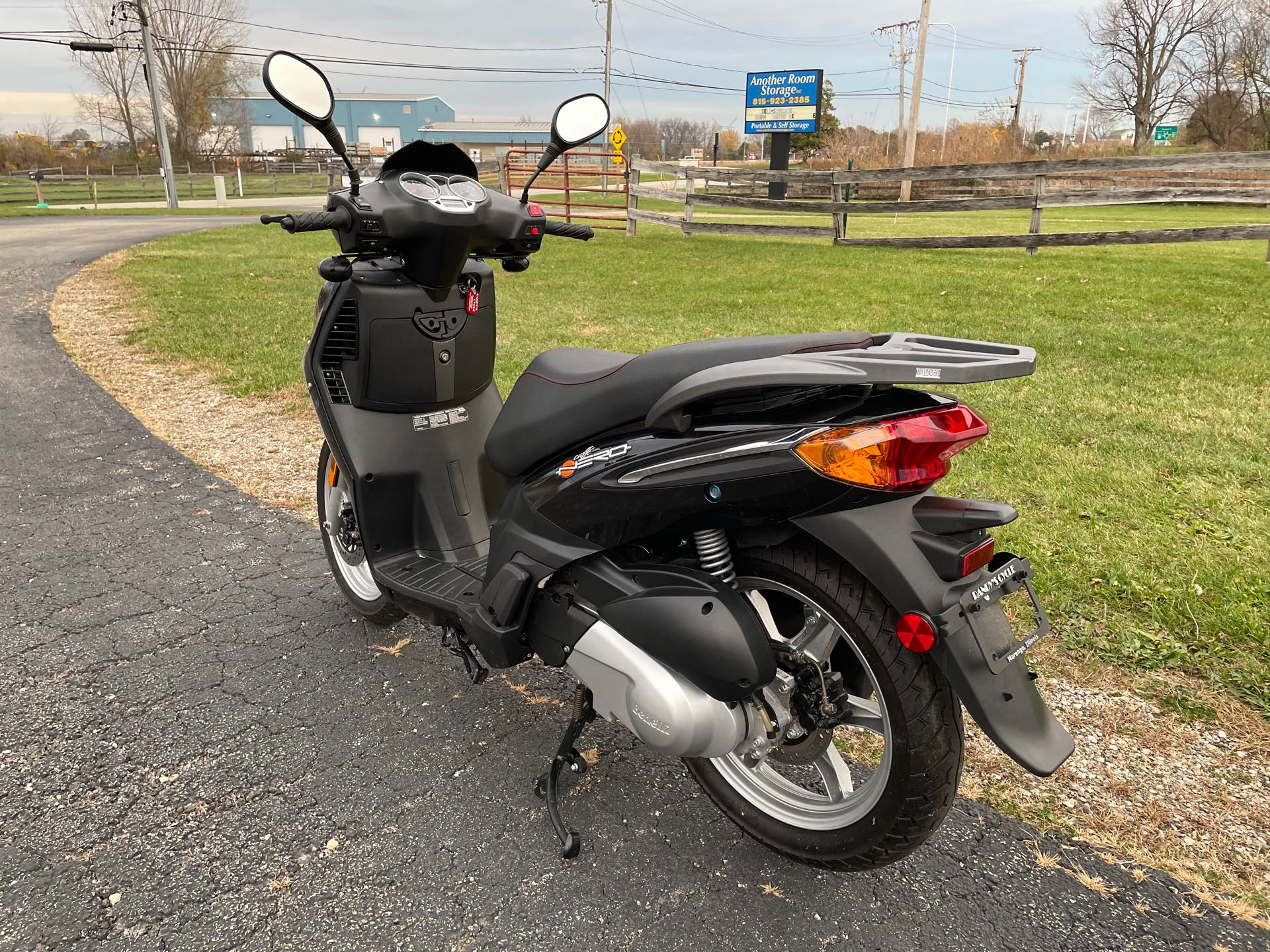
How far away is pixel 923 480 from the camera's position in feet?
5.44

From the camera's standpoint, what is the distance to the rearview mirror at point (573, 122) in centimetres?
271

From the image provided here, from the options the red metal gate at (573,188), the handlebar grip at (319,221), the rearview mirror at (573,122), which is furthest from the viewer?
the red metal gate at (573,188)

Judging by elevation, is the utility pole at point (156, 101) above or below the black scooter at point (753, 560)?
above

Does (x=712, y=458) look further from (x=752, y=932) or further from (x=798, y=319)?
(x=798, y=319)

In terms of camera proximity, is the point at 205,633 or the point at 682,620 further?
the point at 205,633

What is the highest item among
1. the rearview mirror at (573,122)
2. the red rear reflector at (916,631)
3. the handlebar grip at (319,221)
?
the rearview mirror at (573,122)

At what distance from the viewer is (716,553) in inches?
74.8

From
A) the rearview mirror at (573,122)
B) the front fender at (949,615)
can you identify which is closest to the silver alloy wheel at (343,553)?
the rearview mirror at (573,122)

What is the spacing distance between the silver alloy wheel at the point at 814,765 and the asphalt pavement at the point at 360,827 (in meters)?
0.16

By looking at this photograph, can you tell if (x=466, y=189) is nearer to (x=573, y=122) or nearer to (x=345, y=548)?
(x=573, y=122)

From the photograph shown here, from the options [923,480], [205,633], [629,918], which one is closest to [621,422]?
[923,480]

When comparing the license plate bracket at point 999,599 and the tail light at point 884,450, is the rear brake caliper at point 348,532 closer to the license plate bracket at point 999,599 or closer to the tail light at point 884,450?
the tail light at point 884,450

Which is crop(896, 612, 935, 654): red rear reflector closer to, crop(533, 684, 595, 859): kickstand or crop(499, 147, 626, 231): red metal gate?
crop(533, 684, 595, 859): kickstand

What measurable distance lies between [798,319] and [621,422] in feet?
22.9
